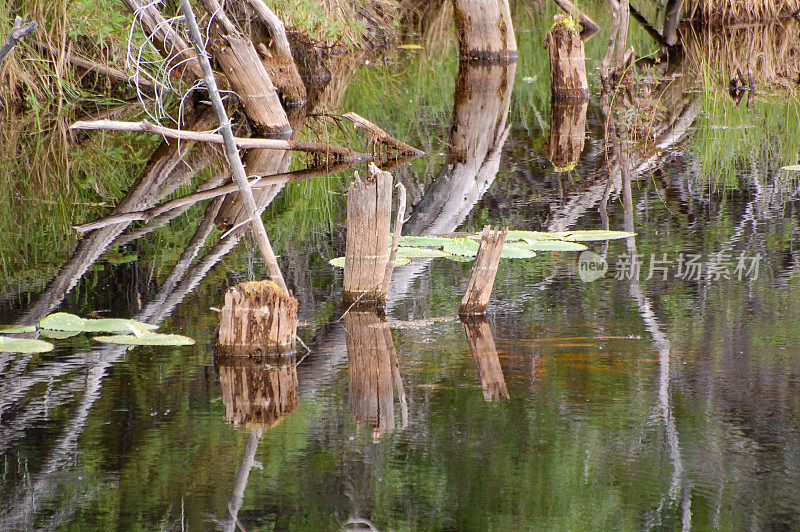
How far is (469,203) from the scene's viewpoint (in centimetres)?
731

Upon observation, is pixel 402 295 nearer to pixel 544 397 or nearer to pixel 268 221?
pixel 544 397

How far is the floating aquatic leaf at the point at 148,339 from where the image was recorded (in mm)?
4387

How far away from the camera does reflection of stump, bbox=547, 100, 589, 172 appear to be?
28.9 ft

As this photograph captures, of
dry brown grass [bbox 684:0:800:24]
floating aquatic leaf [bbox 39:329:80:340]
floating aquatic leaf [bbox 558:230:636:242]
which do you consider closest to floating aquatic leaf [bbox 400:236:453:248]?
floating aquatic leaf [bbox 558:230:636:242]

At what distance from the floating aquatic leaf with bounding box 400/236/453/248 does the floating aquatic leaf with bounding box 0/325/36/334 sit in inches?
82.5

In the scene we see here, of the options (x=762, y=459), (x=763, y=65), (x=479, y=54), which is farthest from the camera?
(x=479, y=54)

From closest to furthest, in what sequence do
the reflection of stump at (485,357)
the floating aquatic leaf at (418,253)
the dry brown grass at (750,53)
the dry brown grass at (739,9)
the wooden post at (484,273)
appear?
the reflection of stump at (485,357)
the wooden post at (484,273)
the floating aquatic leaf at (418,253)
the dry brown grass at (750,53)
the dry brown grass at (739,9)

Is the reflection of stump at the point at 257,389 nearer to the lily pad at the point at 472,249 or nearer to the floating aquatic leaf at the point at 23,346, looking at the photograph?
the floating aquatic leaf at the point at 23,346

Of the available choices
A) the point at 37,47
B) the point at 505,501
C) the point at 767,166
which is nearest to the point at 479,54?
the point at 37,47

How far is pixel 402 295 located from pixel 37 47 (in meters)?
7.19

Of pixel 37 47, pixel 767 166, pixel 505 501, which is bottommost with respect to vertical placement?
pixel 505 501

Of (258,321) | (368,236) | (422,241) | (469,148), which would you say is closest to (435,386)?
(258,321)

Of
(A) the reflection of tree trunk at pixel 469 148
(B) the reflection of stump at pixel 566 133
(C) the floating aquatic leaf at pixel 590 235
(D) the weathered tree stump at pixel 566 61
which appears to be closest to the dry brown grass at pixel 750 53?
(D) the weathered tree stump at pixel 566 61

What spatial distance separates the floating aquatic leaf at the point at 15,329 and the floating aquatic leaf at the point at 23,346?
0.59ft
